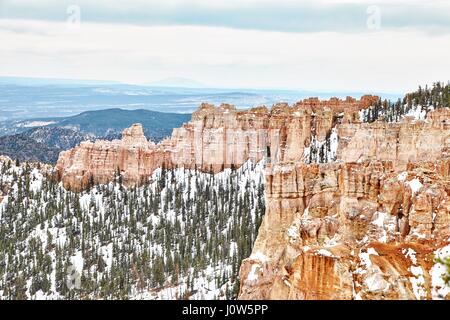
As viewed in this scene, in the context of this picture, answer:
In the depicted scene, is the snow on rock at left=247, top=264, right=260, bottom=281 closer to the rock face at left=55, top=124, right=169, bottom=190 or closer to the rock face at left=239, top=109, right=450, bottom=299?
the rock face at left=239, top=109, right=450, bottom=299

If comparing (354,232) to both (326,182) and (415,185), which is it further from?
(326,182)

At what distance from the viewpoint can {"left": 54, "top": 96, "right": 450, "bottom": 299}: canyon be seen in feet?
105

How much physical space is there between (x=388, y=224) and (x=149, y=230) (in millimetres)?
42555

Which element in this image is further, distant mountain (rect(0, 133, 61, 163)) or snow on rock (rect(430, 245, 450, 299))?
distant mountain (rect(0, 133, 61, 163))

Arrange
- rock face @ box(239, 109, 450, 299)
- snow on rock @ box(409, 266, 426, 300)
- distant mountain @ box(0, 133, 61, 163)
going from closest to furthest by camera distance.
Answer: snow on rock @ box(409, 266, 426, 300), rock face @ box(239, 109, 450, 299), distant mountain @ box(0, 133, 61, 163)

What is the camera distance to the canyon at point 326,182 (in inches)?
1266

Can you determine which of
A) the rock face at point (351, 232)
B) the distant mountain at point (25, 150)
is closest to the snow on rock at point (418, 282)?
the rock face at point (351, 232)

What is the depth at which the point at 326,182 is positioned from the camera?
51281 mm

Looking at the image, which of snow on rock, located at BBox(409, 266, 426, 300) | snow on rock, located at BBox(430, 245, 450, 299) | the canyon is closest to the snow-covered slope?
the canyon

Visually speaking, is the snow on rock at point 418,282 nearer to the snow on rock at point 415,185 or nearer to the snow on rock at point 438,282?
the snow on rock at point 438,282

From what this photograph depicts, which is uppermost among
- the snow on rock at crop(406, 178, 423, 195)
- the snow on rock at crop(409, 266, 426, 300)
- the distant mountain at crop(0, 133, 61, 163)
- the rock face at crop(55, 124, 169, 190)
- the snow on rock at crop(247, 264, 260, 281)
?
the snow on rock at crop(406, 178, 423, 195)

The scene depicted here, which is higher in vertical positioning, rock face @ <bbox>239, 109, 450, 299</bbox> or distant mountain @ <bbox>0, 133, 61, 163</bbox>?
rock face @ <bbox>239, 109, 450, 299</bbox>
